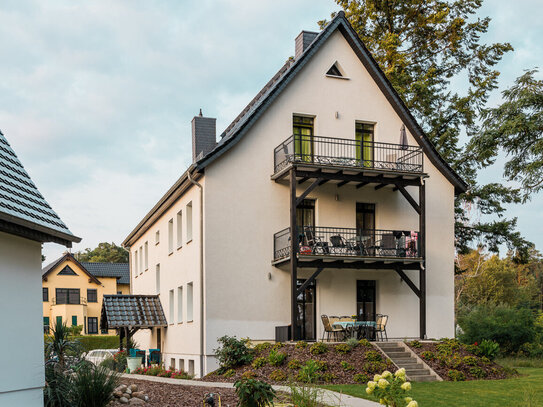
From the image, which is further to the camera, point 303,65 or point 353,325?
point 303,65

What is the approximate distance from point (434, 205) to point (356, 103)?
4982 mm

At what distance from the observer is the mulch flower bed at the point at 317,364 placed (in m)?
17.4

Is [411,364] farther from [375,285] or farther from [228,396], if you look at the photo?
[228,396]

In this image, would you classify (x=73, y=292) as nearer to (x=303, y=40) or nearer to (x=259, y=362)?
(x=303, y=40)

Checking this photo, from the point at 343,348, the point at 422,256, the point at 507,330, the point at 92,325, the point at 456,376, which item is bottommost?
the point at 92,325

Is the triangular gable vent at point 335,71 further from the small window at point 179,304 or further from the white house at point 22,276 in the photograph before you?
the white house at point 22,276

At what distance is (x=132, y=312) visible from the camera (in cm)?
2859

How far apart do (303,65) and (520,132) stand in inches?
317

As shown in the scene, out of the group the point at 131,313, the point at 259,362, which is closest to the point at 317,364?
the point at 259,362

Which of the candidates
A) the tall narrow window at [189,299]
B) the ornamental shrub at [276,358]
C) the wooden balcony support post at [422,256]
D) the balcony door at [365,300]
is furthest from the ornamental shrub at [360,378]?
the tall narrow window at [189,299]

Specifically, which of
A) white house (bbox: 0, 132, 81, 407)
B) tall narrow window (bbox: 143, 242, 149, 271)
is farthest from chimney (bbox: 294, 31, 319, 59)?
white house (bbox: 0, 132, 81, 407)

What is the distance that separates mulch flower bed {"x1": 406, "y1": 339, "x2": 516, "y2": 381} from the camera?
18312 millimetres

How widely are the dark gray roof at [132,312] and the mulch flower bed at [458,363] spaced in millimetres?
12585

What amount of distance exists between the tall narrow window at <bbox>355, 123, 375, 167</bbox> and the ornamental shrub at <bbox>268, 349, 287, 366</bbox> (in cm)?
848
